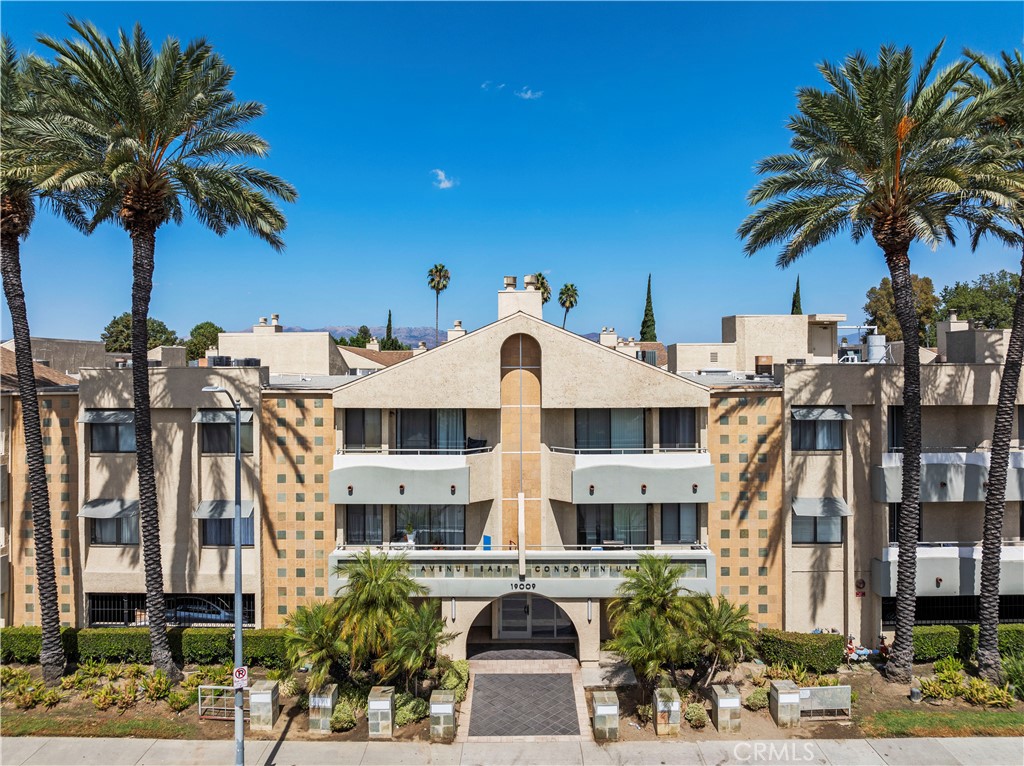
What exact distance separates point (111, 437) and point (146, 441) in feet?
14.8

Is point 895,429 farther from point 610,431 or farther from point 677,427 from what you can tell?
point 610,431

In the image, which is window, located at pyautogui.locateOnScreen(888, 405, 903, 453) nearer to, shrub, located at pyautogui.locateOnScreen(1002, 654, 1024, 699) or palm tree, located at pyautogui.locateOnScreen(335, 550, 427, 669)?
shrub, located at pyautogui.locateOnScreen(1002, 654, 1024, 699)

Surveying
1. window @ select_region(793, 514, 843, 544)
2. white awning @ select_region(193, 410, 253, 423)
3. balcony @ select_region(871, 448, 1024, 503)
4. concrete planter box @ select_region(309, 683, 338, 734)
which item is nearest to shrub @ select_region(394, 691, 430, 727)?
concrete planter box @ select_region(309, 683, 338, 734)

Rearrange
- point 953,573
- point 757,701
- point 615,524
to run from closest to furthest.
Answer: point 757,701 → point 953,573 → point 615,524

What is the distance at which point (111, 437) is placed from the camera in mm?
25469

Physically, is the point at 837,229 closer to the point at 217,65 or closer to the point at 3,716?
the point at 217,65

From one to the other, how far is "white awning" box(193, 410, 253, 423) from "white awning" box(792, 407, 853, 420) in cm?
2103

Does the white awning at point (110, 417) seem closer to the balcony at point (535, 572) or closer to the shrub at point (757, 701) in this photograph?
the balcony at point (535, 572)

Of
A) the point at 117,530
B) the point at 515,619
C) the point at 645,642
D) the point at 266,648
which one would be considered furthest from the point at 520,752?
the point at 117,530

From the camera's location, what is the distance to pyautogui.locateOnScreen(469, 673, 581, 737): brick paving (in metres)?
20.7

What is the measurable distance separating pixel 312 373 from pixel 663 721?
88.6 ft

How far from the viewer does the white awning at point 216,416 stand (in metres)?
24.8

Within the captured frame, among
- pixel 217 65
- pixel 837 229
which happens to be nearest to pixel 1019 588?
pixel 837 229

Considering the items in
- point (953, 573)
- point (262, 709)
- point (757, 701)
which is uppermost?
point (953, 573)
